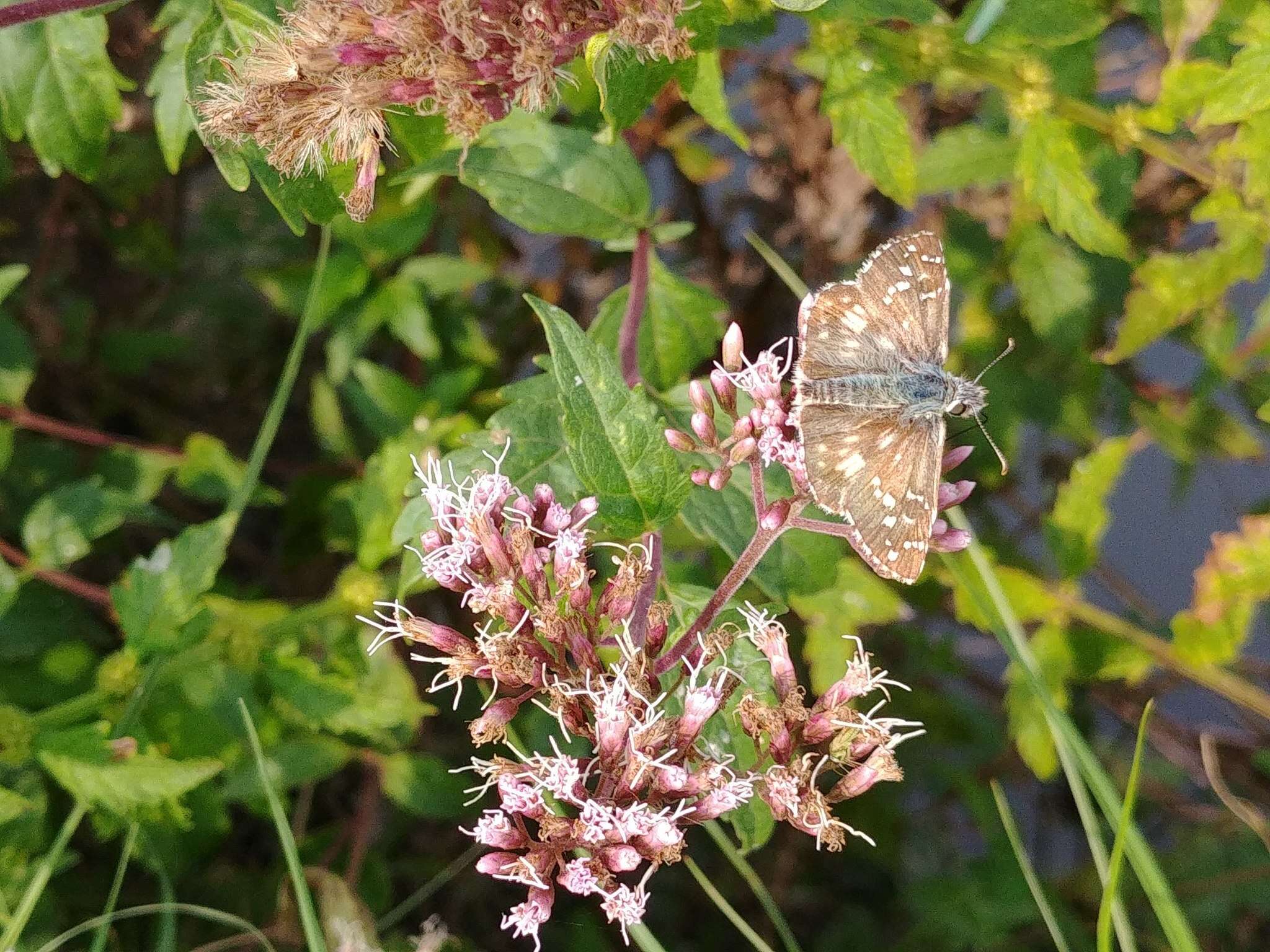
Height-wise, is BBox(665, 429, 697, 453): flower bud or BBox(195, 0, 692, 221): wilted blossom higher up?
BBox(195, 0, 692, 221): wilted blossom

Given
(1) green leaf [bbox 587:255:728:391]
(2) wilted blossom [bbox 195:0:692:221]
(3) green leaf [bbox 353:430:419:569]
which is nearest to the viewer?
(2) wilted blossom [bbox 195:0:692:221]

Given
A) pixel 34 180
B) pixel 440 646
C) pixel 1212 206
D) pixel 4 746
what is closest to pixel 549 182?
pixel 440 646

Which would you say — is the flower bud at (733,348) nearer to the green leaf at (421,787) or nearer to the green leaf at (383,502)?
the green leaf at (383,502)

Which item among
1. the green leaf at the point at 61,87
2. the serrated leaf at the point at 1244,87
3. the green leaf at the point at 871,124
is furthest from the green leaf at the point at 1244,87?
the green leaf at the point at 61,87

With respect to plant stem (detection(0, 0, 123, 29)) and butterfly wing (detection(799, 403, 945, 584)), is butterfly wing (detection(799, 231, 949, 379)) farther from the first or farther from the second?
plant stem (detection(0, 0, 123, 29))

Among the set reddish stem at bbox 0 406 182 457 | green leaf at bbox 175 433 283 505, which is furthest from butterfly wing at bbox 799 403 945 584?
reddish stem at bbox 0 406 182 457

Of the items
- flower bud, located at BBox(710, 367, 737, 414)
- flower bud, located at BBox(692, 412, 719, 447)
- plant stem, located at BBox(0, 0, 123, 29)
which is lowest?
flower bud, located at BBox(692, 412, 719, 447)

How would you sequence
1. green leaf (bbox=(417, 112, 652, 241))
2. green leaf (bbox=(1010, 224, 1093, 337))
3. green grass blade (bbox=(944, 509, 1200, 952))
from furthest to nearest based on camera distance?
green leaf (bbox=(1010, 224, 1093, 337))
green leaf (bbox=(417, 112, 652, 241))
green grass blade (bbox=(944, 509, 1200, 952))
